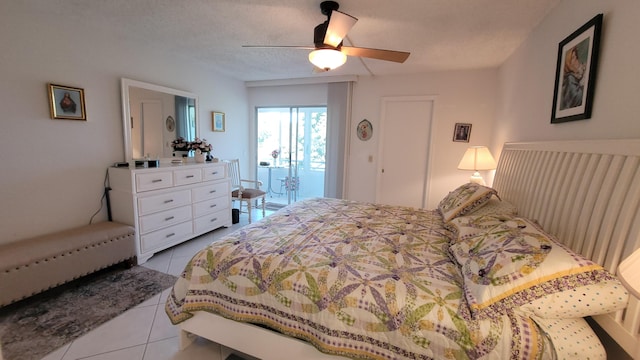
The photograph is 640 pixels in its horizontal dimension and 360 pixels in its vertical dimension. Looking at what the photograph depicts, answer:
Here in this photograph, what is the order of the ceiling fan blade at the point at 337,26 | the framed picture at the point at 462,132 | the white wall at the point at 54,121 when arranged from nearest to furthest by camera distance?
the ceiling fan blade at the point at 337,26 → the white wall at the point at 54,121 → the framed picture at the point at 462,132

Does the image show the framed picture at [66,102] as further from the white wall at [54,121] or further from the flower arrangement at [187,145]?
the flower arrangement at [187,145]

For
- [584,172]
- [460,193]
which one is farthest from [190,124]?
[584,172]

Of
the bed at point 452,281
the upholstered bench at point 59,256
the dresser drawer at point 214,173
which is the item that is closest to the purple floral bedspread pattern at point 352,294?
the bed at point 452,281

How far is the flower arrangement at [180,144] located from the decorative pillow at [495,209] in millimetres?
3419

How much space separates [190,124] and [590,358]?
168 inches

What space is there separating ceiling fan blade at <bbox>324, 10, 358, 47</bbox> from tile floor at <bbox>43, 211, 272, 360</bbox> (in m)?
2.26

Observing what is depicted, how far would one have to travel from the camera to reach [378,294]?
121 cm

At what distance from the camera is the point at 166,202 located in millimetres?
3016

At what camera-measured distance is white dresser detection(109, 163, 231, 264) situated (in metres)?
2.74

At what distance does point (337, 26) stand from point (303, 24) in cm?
65

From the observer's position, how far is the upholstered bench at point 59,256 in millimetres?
1908

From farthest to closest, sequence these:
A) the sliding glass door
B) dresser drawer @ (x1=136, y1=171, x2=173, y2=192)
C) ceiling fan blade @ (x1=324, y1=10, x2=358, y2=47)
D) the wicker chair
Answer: the sliding glass door → the wicker chair → dresser drawer @ (x1=136, y1=171, x2=173, y2=192) → ceiling fan blade @ (x1=324, y1=10, x2=358, y2=47)

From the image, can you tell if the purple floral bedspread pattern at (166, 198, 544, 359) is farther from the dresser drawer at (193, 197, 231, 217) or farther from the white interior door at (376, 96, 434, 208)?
the white interior door at (376, 96, 434, 208)

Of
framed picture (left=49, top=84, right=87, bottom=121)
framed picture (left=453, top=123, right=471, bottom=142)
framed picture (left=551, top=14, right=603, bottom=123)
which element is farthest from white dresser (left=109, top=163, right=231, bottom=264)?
framed picture (left=551, top=14, right=603, bottom=123)
